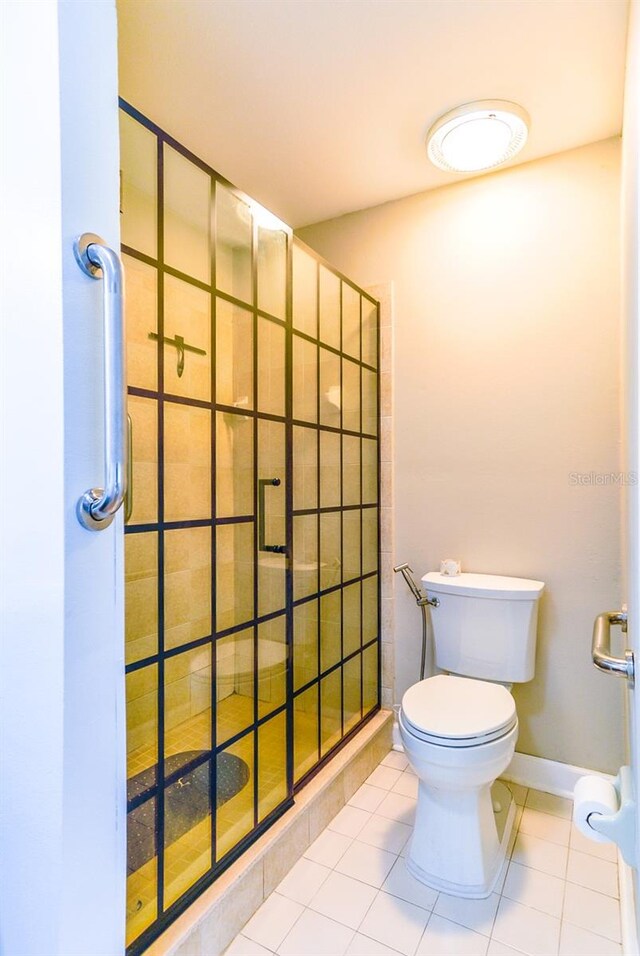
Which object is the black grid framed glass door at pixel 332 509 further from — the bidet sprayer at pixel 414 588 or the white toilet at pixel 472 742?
the white toilet at pixel 472 742

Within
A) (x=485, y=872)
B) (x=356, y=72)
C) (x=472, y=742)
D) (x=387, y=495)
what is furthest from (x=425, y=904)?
(x=356, y=72)

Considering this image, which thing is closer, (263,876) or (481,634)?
(263,876)

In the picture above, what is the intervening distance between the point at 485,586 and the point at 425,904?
97 centimetres

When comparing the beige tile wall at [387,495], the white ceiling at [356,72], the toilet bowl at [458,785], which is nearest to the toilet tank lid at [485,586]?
the beige tile wall at [387,495]

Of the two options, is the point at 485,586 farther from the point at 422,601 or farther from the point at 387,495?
the point at 387,495

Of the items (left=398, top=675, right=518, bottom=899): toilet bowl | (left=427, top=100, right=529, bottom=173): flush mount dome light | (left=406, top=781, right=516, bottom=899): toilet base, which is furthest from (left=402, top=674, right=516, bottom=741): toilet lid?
(left=427, top=100, right=529, bottom=173): flush mount dome light

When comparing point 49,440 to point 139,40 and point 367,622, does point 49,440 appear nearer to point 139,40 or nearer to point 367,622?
point 139,40

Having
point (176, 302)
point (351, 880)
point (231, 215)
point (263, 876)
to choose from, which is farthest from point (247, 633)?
point (231, 215)

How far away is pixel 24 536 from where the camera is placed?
607mm

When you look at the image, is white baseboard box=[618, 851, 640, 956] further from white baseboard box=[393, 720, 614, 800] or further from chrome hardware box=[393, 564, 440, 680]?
chrome hardware box=[393, 564, 440, 680]

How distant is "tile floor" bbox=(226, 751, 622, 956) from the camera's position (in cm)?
127

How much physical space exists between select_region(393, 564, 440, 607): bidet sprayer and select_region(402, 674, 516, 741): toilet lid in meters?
0.30

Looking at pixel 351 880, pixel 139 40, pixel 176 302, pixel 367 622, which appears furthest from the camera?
pixel 367 622

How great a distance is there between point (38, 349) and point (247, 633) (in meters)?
1.05
